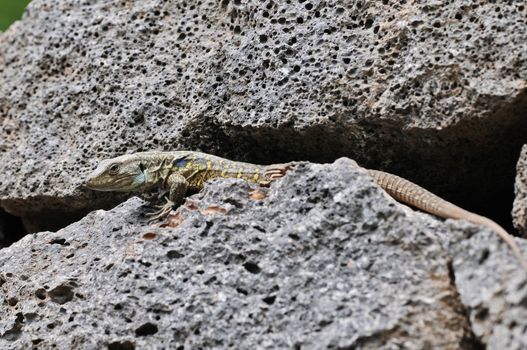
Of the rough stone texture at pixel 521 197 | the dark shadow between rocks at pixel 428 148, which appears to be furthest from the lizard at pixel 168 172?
the rough stone texture at pixel 521 197

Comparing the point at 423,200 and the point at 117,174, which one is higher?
the point at 117,174

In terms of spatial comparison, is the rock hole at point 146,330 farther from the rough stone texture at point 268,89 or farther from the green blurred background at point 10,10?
the green blurred background at point 10,10

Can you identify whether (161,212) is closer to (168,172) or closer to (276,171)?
(168,172)

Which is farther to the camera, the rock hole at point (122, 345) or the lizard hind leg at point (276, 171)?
the lizard hind leg at point (276, 171)

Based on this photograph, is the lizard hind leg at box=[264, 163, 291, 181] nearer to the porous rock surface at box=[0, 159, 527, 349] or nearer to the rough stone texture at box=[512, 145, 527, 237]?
the porous rock surface at box=[0, 159, 527, 349]

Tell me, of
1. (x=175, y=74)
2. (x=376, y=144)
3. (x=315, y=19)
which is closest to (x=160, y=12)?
(x=175, y=74)

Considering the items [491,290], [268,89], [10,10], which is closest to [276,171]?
[268,89]
